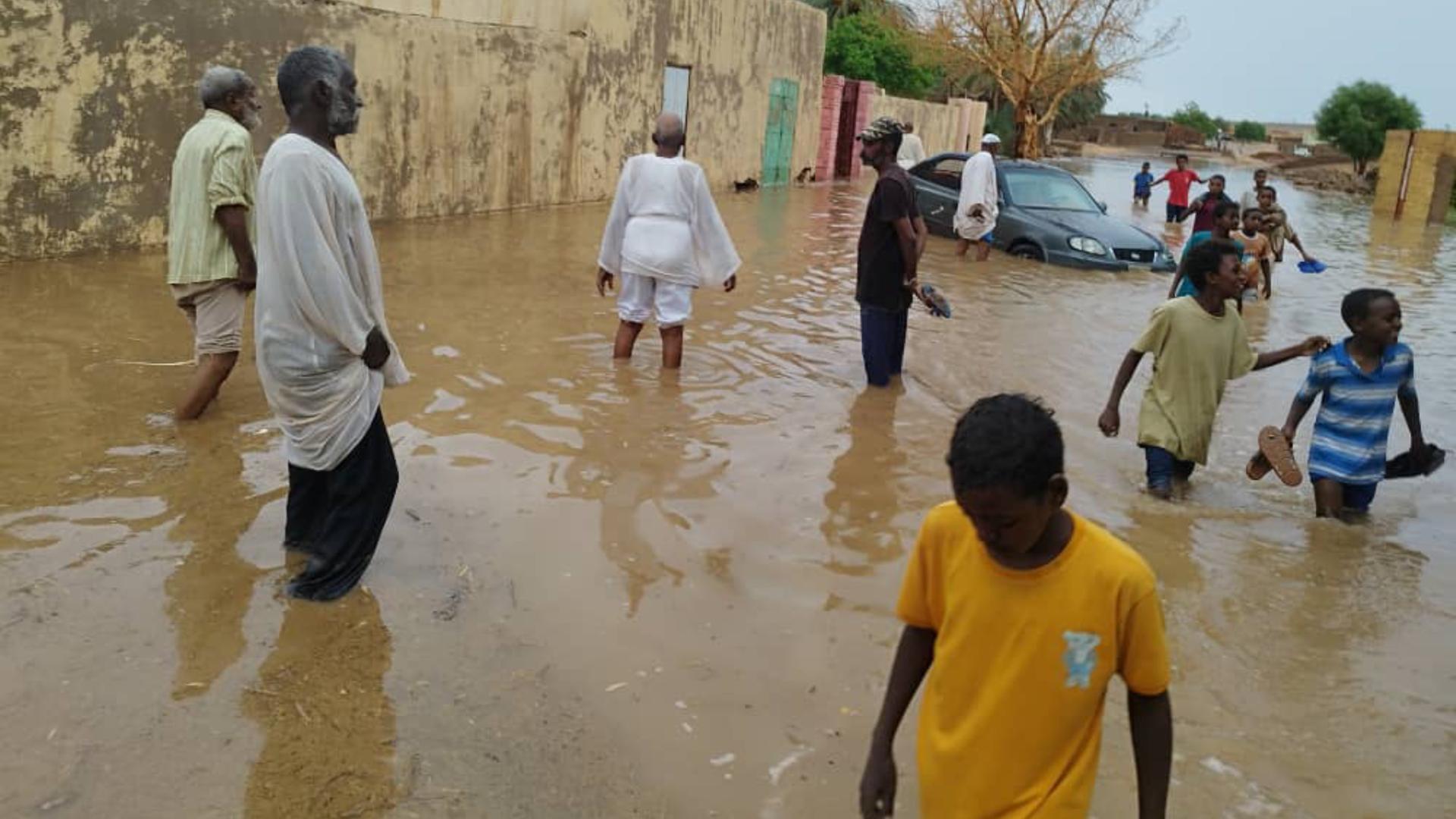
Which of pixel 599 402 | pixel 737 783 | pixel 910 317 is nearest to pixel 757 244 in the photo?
pixel 910 317

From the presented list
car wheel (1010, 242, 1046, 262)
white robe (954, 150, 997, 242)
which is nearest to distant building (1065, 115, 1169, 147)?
car wheel (1010, 242, 1046, 262)

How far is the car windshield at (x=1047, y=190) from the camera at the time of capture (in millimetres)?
14062

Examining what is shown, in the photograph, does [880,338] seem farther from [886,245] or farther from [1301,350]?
[1301,350]

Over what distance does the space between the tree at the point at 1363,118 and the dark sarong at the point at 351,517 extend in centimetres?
6017

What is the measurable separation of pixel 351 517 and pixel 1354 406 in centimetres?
408

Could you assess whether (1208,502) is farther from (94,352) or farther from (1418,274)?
(1418,274)

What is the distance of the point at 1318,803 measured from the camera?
3037mm

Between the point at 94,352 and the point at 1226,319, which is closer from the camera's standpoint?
the point at 1226,319

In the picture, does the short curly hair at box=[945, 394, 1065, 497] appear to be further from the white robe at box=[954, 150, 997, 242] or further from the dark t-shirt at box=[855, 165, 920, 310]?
the white robe at box=[954, 150, 997, 242]

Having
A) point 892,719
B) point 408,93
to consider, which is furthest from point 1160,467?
point 408,93

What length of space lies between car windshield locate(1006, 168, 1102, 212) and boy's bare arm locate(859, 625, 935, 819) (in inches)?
490

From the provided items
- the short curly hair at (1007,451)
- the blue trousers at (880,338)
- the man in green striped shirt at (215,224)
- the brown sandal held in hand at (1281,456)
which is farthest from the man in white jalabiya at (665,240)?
the short curly hair at (1007,451)

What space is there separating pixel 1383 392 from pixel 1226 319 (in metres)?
0.70

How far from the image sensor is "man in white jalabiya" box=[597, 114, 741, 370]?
21.5 ft
